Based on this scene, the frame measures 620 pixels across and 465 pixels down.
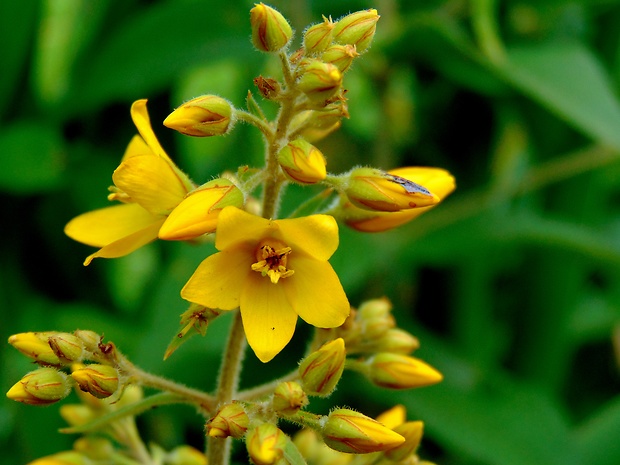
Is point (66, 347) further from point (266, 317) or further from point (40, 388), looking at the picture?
point (266, 317)

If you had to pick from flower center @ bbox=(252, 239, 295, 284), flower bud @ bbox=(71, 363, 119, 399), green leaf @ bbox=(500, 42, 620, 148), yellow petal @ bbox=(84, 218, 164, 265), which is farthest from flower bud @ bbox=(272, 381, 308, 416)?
green leaf @ bbox=(500, 42, 620, 148)

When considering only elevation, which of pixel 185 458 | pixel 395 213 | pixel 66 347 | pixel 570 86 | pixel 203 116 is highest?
pixel 570 86

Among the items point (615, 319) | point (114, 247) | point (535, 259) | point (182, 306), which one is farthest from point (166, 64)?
point (615, 319)

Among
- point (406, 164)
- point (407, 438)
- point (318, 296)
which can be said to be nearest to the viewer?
point (318, 296)

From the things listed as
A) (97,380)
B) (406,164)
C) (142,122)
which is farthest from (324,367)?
(406,164)

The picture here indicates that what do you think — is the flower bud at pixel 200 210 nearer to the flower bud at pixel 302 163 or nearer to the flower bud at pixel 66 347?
the flower bud at pixel 302 163

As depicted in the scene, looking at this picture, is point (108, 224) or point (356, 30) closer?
point (356, 30)

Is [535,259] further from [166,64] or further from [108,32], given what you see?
[108,32]

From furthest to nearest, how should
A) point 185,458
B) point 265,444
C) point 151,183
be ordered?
point 185,458
point 151,183
point 265,444
